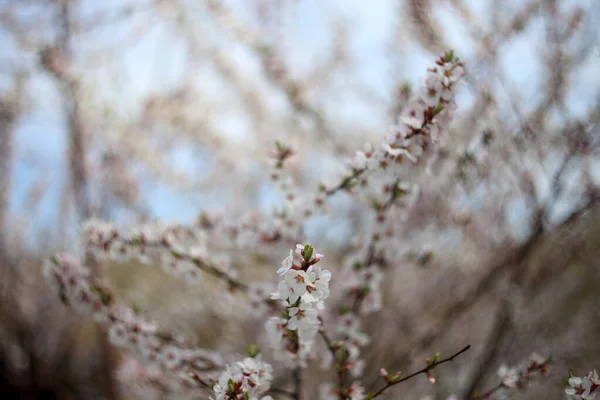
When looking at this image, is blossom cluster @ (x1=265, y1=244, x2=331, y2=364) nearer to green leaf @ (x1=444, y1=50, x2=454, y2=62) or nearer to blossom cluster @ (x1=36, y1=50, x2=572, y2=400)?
blossom cluster @ (x1=36, y1=50, x2=572, y2=400)

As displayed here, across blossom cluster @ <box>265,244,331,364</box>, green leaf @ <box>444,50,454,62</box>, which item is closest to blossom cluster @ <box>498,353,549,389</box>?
blossom cluster @ <box>265,244,331,364</box>

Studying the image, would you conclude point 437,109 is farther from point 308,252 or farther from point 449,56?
point 308,252

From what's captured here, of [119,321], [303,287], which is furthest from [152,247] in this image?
[303,287]

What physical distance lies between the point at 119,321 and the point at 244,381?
28.4 inches

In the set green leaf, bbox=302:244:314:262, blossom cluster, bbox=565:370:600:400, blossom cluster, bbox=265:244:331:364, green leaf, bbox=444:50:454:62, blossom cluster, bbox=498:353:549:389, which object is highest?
green leaf, bbox=444:50:454:62

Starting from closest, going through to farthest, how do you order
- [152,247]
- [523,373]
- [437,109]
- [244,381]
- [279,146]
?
[244,381], [437,109], [523,373], [279,146], [152,247]

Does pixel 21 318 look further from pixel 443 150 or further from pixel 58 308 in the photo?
pixel 443 150

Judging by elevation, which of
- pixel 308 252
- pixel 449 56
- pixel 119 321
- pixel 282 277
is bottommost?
pixel 308 252

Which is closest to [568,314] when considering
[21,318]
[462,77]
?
[462,77]

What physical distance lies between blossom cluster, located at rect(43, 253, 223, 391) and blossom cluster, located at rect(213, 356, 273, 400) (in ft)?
1.61

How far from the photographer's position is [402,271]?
4.20 meters

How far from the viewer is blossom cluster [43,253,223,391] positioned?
4.86 ft

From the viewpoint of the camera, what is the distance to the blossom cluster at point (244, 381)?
0.98 meters

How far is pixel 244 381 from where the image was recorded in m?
1.02
